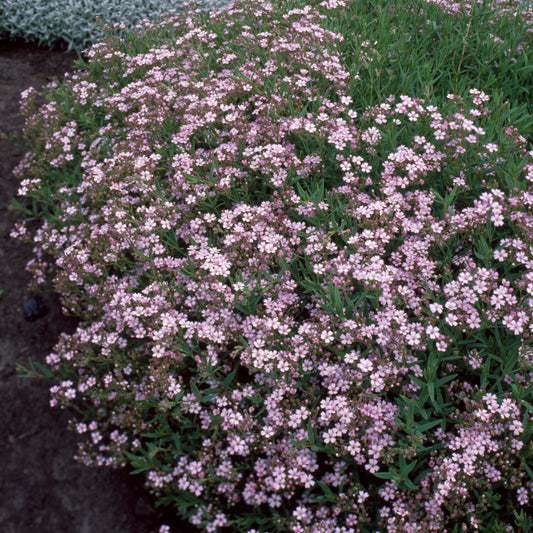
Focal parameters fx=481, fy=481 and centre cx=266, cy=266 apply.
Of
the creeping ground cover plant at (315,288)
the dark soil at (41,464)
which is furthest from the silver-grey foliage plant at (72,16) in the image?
the dark soil at (41,464)

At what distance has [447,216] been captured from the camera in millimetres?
3785

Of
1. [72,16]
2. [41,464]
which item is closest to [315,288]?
[41,464]

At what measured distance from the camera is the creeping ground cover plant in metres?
3.36

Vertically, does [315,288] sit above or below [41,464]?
above

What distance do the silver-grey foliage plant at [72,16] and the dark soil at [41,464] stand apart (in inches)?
215

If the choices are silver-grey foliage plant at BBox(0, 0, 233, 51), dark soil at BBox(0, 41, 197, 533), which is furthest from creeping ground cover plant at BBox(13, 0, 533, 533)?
silver-grey foliage plant at BBox(0, 0, 233, 51)

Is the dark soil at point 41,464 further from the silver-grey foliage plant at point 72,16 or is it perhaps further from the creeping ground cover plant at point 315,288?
the silver-grey foliage plant at point 72,16

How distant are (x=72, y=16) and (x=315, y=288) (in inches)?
349

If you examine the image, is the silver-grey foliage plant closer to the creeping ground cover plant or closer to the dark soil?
the creeping ground cover plant

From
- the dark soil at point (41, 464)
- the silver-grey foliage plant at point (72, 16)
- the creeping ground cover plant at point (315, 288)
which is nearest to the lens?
the creeping ground cover plant at point (315, 288)

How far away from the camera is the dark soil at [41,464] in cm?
434

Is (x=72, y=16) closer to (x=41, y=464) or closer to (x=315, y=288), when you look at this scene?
(x=41, y=464)

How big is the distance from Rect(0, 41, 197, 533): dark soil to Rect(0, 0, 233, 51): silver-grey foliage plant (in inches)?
215

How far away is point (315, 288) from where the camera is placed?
12.5ft
